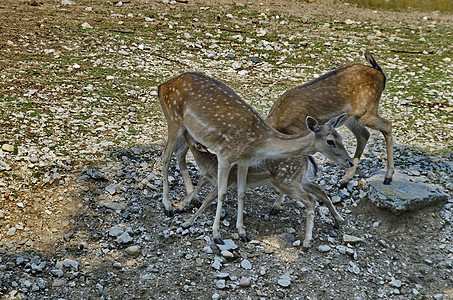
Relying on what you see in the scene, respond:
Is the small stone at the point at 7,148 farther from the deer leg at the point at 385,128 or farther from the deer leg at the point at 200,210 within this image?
the deer leg at the point at 385,128

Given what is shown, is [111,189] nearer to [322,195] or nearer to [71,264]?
[71,264]

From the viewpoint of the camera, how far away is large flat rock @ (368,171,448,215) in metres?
6.92

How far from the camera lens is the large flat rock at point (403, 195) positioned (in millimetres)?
6922

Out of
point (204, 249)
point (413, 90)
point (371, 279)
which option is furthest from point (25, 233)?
point (413, 90)

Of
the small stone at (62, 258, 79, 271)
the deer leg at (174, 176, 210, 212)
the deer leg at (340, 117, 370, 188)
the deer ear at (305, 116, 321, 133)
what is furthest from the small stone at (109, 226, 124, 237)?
the deer leg at (340, 117, 370, 188)

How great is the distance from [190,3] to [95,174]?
25.8ft

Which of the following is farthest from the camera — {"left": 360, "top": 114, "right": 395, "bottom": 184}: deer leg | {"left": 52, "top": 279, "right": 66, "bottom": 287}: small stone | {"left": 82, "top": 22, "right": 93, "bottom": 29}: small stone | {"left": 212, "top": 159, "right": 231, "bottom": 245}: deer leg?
{"left": 82, "top": 22, "right": 93, "bottom": 29}: small stone

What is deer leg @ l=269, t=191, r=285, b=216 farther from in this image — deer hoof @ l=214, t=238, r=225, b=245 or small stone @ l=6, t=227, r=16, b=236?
small stone @ l=6, t=227, r=16, b=236

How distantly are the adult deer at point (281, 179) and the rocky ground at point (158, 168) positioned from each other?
22cm

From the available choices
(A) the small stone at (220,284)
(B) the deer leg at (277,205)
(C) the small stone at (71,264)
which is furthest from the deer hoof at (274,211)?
(C) the small stone at (71,264)

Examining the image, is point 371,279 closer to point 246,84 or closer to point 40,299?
point 40,299

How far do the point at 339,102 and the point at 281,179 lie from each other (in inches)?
60.7

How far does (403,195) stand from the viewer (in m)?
7.07

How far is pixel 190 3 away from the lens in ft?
45.3
